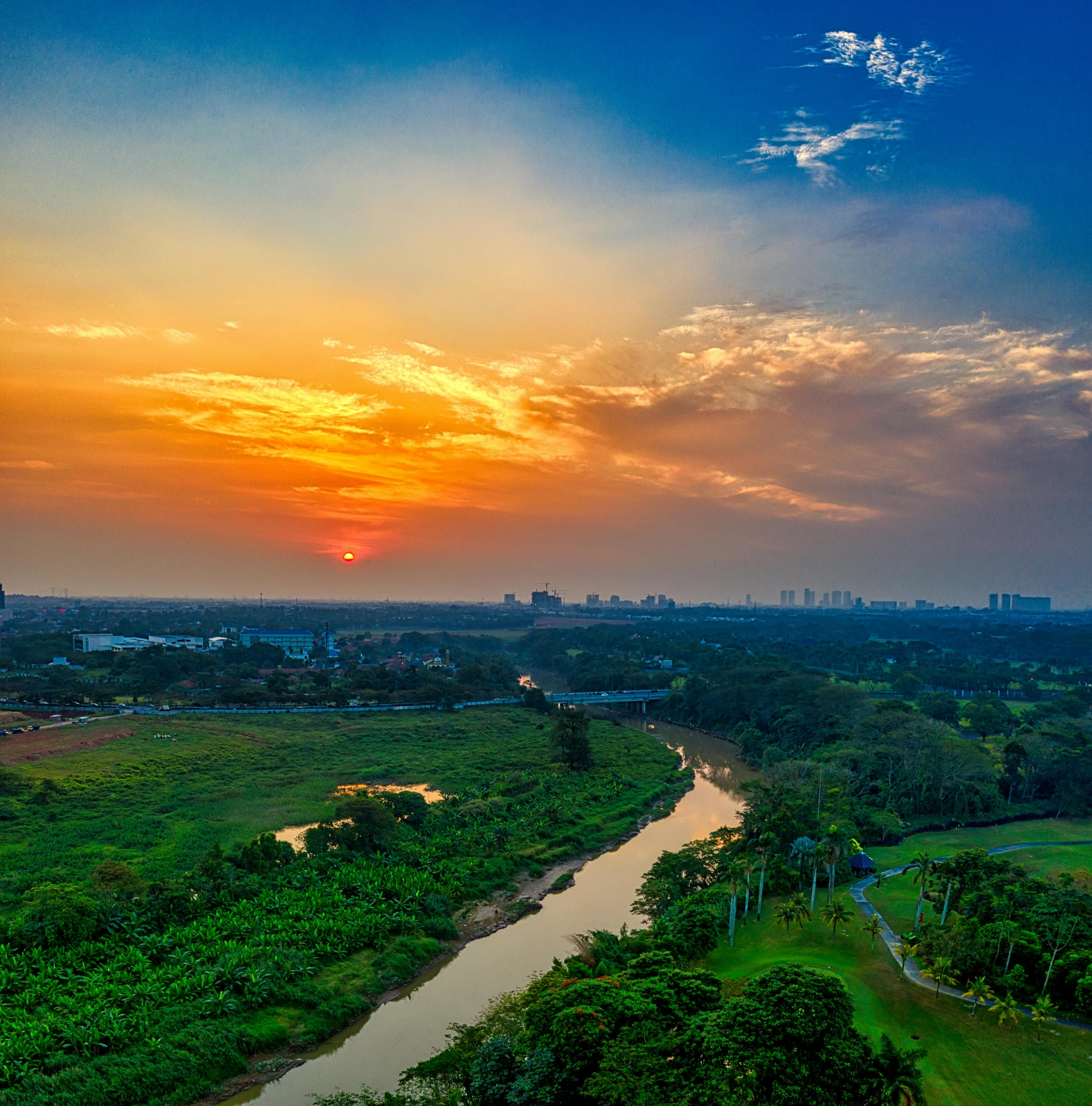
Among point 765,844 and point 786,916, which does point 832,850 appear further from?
point 786,916

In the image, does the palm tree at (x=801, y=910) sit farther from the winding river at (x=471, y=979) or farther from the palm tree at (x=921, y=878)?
the winding river at (x=471, y=979)

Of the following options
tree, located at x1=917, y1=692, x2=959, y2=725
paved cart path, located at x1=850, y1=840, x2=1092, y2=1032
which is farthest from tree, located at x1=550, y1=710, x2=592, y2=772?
tree, located at x1=917, y1=692, x2=959, y2=725

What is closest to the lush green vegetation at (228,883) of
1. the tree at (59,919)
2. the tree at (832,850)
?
the tree at (59,919)

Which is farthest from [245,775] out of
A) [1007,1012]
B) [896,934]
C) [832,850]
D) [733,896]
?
[1007,1012]

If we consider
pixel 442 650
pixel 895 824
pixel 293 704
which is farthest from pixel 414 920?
pixel 442 650

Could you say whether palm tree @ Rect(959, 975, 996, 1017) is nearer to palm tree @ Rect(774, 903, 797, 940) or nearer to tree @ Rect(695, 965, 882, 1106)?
palm tree @ Rect(774, 903, 797, 940)

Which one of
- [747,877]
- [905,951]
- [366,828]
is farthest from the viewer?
[366,828]
